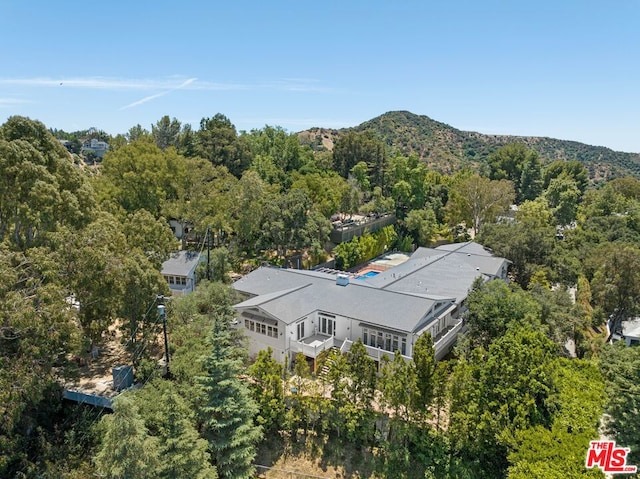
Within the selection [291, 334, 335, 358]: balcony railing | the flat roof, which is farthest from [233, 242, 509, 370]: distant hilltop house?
the flat roof

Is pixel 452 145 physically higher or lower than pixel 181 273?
higher

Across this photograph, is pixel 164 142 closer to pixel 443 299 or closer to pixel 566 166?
pixel 443 299

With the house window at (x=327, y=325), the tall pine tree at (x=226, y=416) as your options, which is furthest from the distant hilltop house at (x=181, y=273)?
the tall pine tree at (x=226, y=416)

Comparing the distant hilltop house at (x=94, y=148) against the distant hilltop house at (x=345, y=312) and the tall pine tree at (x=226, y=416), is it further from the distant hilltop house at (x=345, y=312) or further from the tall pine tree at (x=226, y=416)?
the tall pine tree at (x=226, y=416)

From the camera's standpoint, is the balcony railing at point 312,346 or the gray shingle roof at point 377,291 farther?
the gray shingle roof at point 377,291

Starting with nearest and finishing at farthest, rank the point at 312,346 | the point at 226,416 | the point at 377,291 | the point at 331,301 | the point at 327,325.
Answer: the point at 226,416 → the point at 312,346 → the point at 327,325 → the point at 331,301 → the point at 377,291

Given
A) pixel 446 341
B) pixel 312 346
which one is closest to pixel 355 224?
pixel 446 341

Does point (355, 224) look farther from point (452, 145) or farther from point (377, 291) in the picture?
point (452, 145)
